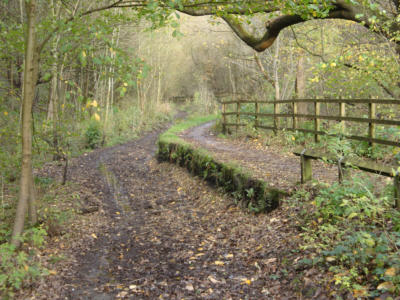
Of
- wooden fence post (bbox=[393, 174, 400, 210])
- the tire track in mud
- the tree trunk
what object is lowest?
the tire track in mud

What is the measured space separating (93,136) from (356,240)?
599 inches

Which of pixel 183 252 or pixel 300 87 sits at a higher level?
pixel 300 87

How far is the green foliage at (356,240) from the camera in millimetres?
3389

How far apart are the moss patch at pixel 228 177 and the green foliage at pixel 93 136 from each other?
5.97 meters

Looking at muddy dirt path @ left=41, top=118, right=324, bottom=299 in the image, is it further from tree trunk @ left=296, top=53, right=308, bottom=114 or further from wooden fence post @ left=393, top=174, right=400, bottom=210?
tree trunk @ left=296, top=53, right=308, bottom=114

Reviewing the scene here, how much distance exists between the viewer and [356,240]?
3.72 m

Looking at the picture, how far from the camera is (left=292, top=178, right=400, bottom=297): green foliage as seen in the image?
11.1 feet

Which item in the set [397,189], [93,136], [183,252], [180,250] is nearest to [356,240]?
[397,189]

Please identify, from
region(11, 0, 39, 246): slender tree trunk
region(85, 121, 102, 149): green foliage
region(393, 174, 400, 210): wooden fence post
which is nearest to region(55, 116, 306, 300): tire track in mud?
region(11, 0, 39, 246): slender tree trunk

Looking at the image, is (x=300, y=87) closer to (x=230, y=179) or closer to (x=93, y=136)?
(x=230, y=179)

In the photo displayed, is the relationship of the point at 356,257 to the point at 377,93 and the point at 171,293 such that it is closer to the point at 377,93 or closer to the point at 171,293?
the point at 171,293

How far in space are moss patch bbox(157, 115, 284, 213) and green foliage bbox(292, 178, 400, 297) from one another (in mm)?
1292

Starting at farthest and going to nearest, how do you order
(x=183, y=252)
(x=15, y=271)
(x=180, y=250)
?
(x=180, y=250)
(x=183, y=252)
(x=15, y=271)

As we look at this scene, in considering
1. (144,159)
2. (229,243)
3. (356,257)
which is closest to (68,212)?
(229,243)
